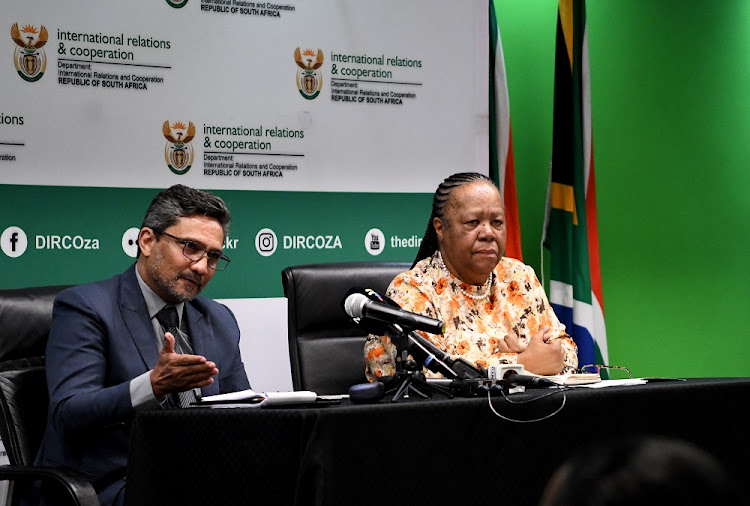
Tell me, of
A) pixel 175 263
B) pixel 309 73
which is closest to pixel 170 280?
pixel 175 263

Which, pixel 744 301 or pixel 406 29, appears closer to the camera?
pixel 406 29

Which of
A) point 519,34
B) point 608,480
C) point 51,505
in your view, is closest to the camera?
point 608,480

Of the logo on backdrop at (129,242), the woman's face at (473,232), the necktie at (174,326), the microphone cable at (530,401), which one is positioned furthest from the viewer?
the logo on backdrop at (129,242)

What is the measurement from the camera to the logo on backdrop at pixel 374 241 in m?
3.98

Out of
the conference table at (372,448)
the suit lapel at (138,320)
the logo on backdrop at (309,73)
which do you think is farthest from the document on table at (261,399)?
the logo on backdrop at (309,73)

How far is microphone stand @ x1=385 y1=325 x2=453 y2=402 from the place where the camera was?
6.43 ft

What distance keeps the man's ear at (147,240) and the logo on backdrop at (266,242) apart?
1.43 meters

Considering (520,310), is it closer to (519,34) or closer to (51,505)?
(51,505)

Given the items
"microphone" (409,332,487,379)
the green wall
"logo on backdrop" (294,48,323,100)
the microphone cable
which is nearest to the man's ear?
"microphone" (409,332,487,379)

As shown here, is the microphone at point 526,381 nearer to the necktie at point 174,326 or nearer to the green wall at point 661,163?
the necktie at point 174,326

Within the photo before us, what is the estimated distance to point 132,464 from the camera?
176cm

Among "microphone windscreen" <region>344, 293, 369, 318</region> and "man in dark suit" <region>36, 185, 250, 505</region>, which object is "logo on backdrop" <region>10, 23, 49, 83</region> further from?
"microphone windscreen" <region>344, 293, 369, 318</region>

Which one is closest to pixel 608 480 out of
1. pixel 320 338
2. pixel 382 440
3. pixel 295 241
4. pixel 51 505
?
pixel 382 440

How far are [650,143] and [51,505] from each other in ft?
11.7
